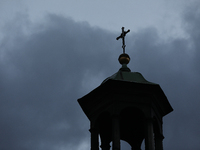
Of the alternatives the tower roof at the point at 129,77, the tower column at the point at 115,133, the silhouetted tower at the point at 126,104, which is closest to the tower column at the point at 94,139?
the silhouetted tower at the point at 126,104

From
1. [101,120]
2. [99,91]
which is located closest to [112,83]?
[99,91]

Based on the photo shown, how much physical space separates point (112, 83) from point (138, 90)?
57.1 inches

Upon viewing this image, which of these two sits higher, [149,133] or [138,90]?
[138,90]

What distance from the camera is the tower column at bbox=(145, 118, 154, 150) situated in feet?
76.5

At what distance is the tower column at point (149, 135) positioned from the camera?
23.3m

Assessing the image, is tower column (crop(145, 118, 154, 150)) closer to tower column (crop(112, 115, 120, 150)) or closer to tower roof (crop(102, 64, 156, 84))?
tower column (crop(112, 115, 120, 150))

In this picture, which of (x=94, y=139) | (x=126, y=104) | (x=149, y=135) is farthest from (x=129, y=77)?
(x=94, y=139)

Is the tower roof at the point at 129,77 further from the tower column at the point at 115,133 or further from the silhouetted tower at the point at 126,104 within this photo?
the tower column at the point at 115,133

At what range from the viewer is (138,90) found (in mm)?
24938

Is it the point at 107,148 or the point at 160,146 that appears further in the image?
the point at 107,148

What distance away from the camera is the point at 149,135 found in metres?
23.6

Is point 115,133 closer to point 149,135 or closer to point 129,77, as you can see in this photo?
point 149,135

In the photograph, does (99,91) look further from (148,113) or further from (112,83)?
(148,113)

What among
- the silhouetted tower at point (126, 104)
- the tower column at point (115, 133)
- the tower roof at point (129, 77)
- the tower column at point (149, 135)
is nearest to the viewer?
the tower column at point (115, 133)
